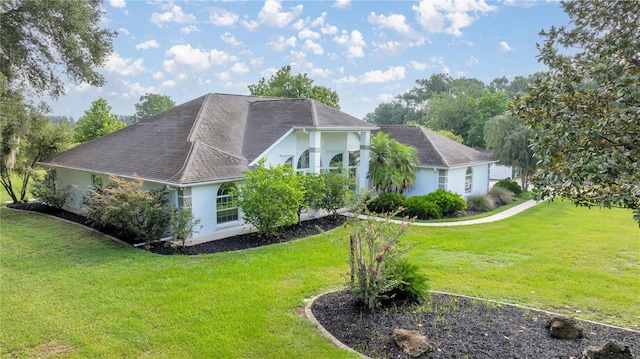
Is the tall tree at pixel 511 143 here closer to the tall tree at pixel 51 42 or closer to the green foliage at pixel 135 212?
the green foliage at pixel 135 212

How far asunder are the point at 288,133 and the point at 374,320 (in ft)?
37.9

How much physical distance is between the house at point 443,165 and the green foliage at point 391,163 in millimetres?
1156

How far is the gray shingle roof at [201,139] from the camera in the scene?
46.6 feet

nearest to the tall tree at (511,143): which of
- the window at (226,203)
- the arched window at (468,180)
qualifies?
the arched window at (468,180)

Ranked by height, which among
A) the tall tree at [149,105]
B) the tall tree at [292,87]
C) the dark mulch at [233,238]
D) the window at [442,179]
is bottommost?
the dark mulch at [233,238]

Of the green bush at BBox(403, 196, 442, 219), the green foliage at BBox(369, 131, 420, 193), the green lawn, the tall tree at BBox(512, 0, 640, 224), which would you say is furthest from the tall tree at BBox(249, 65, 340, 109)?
the tall tree at BBox(512, 0, 640, 224)

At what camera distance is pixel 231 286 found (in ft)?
28.7

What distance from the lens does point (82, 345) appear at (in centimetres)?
627

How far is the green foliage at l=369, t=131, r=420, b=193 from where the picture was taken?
Result: 19.6m

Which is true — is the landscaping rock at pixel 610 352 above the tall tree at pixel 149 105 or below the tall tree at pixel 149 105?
below

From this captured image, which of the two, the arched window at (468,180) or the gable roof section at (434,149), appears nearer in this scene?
the gable roof section at (434,149)

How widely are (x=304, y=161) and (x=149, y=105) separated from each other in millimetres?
80841

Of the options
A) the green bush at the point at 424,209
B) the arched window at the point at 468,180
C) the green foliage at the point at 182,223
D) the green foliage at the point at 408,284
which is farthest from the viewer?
the arched window at the point at 468,180

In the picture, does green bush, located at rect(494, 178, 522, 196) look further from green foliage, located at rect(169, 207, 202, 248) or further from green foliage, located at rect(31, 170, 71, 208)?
green foliage, located at rect(31, 170, 71, 208)
